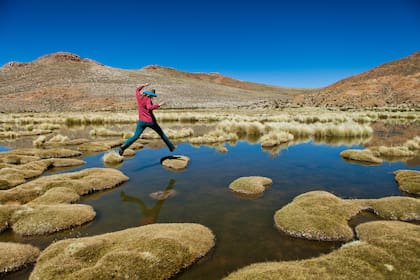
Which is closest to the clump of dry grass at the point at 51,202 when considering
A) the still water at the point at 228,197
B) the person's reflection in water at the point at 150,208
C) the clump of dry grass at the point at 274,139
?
the still water at the point at 228,197

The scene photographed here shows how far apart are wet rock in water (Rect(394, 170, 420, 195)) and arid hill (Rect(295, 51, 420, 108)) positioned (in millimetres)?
67185

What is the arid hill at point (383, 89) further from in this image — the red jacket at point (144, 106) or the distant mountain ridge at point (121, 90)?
the red jacket at point (144, 106)

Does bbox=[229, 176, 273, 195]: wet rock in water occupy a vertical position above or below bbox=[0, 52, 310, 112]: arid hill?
below

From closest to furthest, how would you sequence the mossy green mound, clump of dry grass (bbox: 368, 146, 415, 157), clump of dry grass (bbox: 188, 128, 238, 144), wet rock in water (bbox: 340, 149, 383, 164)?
the mossy green mound, wet rock in water (bbox: 340, 149, 383, 164), clump of dry grass (bbox: 368, 146, 415, 157), clump of dry grass (bbox: 188, 128, 238, 144)

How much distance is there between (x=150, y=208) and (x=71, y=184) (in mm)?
3541

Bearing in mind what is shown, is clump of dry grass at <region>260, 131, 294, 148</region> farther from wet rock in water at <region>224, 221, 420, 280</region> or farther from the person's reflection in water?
wet rock in water at <region>224, 221, 420, 280</region>

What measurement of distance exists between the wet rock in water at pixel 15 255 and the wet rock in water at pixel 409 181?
1201 centimetres

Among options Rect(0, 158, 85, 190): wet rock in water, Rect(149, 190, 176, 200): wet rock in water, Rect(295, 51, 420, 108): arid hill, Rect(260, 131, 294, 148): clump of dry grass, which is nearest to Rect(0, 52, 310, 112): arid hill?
Rect(295, 51, 420, 108): arid hill

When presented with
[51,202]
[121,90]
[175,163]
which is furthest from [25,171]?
[121,90]

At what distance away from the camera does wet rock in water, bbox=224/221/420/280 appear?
16.0 feet

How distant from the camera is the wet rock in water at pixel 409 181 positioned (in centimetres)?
1037

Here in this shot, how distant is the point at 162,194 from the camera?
1023 cm

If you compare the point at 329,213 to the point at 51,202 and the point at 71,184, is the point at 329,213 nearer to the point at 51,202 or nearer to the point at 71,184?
the point at 51,202

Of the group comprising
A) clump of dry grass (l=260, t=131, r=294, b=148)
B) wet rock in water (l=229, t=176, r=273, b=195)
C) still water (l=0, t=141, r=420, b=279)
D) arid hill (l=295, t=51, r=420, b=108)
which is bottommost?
still water (l=0, t=141, r=420, b=279)
